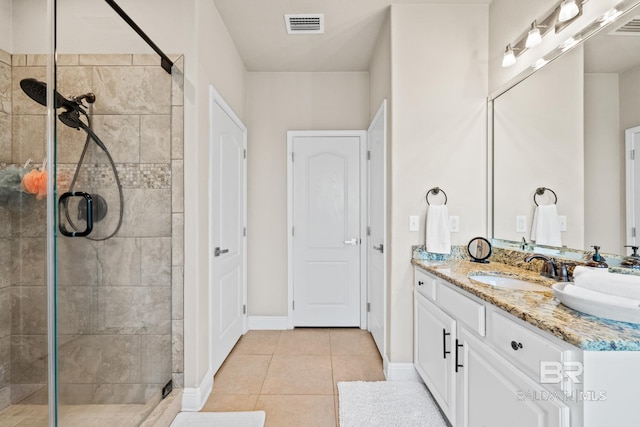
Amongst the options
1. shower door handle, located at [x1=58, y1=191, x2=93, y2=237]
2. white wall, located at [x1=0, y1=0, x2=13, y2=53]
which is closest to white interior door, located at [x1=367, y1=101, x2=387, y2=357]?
shower door handle, located at [x1=58, y1=191, x2=93, y2=237]

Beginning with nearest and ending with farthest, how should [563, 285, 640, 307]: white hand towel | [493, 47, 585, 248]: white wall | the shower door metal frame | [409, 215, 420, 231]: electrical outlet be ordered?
[563, 285, 640, 307]: white hand towel, the shower door metal frame, [493, 47, 585, 248]: white wall, [409, 215, 420, 231]: electrical outlet

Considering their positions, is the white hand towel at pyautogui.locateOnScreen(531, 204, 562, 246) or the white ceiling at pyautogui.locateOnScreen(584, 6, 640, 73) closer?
the white ceiling at pyautogui.locateOnScreen(584, 6, 640, 73)

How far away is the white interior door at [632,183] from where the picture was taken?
1308mm

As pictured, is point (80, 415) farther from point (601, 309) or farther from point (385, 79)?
point (385, 79)

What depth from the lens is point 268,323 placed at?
11.2 feet

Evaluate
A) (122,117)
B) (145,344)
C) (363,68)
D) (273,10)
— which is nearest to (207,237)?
(145,344)

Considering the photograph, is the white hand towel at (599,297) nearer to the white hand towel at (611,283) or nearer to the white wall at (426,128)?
the white hand towel at (611,283)

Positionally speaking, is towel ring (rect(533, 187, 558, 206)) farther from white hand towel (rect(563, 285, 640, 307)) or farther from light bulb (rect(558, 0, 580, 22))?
light bulb (rect(558, 0, 580, 22))

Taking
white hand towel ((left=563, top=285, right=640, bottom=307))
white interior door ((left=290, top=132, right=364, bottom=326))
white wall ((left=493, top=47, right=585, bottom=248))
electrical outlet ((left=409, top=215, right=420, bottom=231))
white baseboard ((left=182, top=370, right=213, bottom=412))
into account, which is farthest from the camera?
white interior door ((left=290, top=132, right=364, bottom=326))

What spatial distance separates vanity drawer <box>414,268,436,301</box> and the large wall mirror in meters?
0.62

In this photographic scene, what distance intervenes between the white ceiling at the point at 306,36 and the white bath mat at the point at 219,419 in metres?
2.81

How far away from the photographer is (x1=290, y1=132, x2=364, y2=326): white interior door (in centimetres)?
339

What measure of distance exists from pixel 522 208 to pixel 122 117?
2.45 meters

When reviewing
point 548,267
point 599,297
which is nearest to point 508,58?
point 548,267
